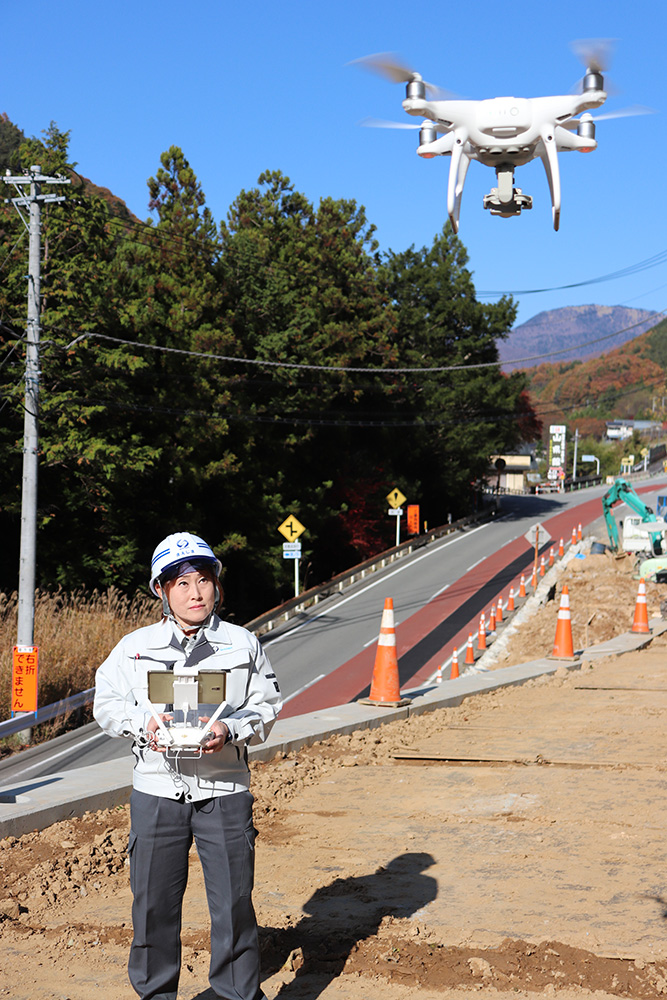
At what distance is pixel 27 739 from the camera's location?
21.1 m

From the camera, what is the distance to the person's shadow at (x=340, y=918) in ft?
15.0

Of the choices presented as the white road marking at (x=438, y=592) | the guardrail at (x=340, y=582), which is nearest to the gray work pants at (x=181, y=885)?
the guardrail at (x=340, y=582)

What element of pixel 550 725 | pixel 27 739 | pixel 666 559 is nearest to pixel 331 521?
pixel 666 559

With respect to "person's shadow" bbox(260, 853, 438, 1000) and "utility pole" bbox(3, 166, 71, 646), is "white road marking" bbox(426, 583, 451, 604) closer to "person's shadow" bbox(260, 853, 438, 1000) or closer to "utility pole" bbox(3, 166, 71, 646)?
"utility pole" bbox(3, 166, 71, 646)

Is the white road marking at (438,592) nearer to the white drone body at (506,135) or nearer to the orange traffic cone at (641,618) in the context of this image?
the orange traffic cone at (641,618)

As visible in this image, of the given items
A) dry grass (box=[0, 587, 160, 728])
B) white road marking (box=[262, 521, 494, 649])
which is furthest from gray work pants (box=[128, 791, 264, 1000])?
white road marking (box=[262, 521, 494, 649])

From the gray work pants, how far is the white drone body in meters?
4.64

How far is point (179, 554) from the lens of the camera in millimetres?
3904

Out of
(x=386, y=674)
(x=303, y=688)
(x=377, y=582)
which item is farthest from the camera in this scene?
(x=377, y=582)

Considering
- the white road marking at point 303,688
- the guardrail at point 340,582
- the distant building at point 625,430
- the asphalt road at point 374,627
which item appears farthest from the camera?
the distant building at point 625,430

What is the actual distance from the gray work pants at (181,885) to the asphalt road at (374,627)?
11.8 meters

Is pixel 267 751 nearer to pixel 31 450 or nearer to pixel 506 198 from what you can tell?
pixel 506 198

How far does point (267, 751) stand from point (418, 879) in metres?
3.31

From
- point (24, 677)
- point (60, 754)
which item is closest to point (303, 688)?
point (60, 754)
